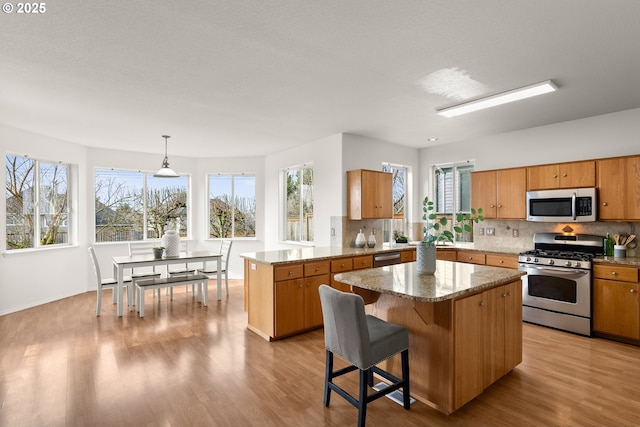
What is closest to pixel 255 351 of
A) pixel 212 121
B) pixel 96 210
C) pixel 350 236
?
pixel 350 236

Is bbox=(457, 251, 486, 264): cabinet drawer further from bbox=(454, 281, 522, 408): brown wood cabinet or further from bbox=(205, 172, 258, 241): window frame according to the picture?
bbox=(205, 172, 258, 241): window frame

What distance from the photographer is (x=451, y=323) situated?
7.29 feet

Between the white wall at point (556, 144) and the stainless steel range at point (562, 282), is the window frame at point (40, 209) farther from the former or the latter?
the stainless steel range at point (562, 282)

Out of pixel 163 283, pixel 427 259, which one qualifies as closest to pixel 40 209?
pixel 163 283

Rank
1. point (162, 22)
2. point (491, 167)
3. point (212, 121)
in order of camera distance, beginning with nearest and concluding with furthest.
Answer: point (162, 22) → point (212, 121) → point (491, 167)

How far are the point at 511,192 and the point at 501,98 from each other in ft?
5.92

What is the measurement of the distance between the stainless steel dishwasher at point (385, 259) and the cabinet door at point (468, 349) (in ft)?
7.13

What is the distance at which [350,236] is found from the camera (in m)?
5.20

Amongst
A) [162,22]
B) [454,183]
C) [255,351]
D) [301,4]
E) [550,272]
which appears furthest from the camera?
[454,183]

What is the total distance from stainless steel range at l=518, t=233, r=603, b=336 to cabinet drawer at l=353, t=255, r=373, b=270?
1914 mm

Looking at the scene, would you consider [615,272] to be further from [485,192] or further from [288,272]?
[288,272]

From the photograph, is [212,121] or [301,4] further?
[212,121]

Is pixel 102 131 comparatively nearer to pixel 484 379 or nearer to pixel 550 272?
pixel 484 379

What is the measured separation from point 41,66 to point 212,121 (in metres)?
1.89
